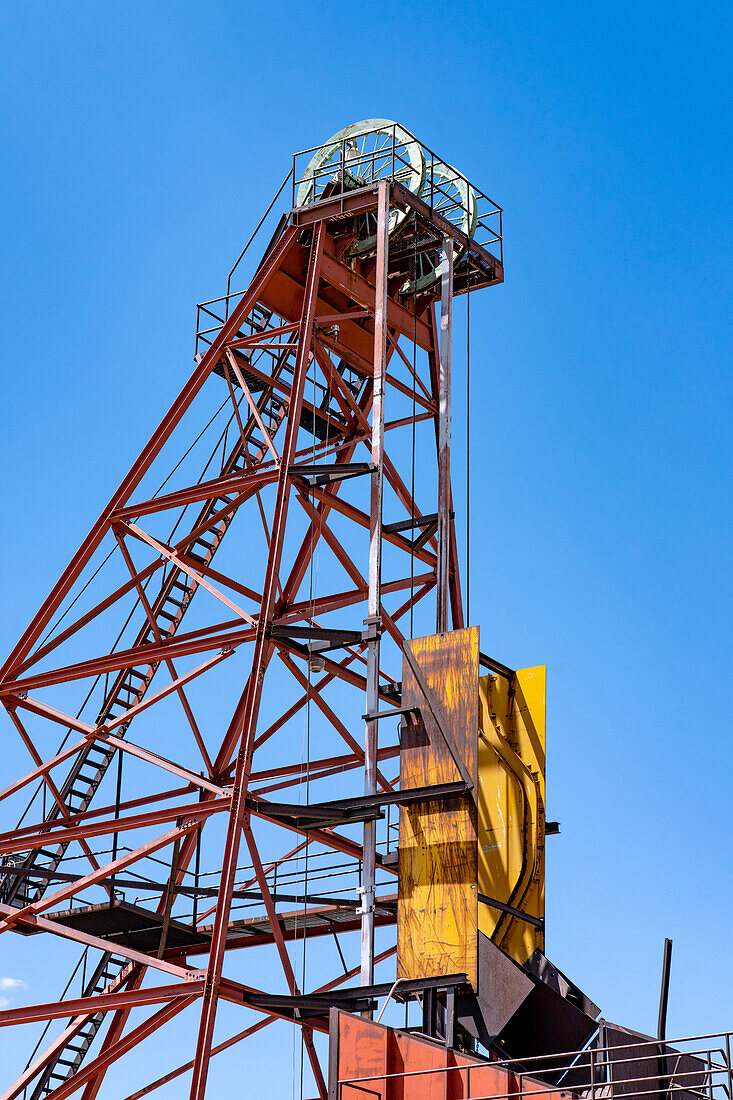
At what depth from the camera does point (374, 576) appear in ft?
95.7

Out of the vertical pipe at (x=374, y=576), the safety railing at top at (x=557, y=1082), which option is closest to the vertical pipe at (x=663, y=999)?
the safety railing at top at (x=557, y=1082)

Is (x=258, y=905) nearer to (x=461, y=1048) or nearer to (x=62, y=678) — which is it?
(x=62, y=678)

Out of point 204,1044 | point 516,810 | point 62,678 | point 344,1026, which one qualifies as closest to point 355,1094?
point 344,1026

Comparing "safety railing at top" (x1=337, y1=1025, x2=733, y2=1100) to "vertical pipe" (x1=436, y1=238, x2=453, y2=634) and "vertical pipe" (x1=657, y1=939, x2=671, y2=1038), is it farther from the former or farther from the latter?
"vertical pipe" (x1=436, y1=238, x2=453, y2=634)

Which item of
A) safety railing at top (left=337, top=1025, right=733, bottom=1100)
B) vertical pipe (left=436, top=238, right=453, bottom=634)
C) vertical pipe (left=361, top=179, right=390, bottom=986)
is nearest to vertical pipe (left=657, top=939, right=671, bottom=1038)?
safety railing at top (left=337, top=1025, right=733, bottom=1100)

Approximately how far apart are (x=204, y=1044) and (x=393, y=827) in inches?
256

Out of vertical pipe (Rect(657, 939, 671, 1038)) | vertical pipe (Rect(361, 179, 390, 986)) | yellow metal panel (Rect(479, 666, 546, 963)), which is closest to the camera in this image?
vertical pipe (Rect(657, 939, 671, 1038))

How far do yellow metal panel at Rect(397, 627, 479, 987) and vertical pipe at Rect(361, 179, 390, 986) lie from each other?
2.91 feet

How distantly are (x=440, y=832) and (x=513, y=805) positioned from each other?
4.98 feet

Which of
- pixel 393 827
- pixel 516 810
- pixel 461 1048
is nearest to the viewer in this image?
pixel 461 1048

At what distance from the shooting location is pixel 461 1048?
2461cm

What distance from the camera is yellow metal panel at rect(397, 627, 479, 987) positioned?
83.8ft

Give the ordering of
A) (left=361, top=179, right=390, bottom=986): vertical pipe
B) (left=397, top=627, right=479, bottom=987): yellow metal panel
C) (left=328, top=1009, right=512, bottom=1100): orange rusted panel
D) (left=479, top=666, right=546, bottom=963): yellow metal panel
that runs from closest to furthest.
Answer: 1. (left=328, top=1009, right=512, bottom=1100): orange rusted panel
2. (left=397, top=627, right=479, bottom=987): yellow metal panel
3. (left=479, top=666, right=546, bottom=963): yellow metal panel
4. (left=361, top=179, right=390, bottom=986): vertical pipe

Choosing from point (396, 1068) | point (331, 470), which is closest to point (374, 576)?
point (331, 470)
